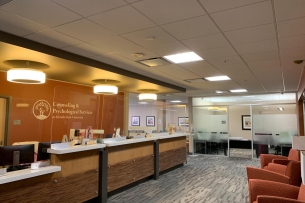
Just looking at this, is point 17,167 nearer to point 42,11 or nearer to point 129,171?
point 42,11

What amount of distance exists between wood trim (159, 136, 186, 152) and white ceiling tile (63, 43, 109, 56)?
3230 millimetres

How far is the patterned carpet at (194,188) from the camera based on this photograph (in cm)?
433

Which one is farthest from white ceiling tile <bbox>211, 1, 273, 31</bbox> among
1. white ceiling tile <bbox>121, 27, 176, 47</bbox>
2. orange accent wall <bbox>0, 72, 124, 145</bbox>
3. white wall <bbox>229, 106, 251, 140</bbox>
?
white wall <bbox>229, 106, 251, 140</bbox>

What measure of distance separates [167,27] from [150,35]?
35cm

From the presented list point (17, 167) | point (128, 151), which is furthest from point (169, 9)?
point (128, 151)

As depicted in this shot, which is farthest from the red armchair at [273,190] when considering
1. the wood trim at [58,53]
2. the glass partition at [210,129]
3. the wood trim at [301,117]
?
the glass partition at [210,129]

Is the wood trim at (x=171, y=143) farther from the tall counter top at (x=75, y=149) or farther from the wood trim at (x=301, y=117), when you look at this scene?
the wood trim at (x=301, y=117)

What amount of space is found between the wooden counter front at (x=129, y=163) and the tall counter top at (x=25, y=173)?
1.27 meters

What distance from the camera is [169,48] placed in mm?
3656

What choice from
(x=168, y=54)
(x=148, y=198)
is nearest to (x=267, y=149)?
(x=148, y=198)

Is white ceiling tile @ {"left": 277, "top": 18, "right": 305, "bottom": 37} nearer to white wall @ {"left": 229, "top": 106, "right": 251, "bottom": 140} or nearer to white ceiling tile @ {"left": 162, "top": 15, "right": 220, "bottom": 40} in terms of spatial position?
white ceiling tile @ {"left": 162, "top": 15, "right": 220, "bottom": 40}

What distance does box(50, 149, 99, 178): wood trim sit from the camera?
3398mm

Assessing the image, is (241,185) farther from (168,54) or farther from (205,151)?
(205,151)

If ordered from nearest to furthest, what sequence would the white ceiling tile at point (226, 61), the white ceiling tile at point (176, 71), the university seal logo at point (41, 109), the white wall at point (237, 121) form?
the white ceiling tile at point (226, 61) → the white ceiling tile at point (176, 71) → the university seal logo at point (41, 109) → the white wall at point (237, 121)
